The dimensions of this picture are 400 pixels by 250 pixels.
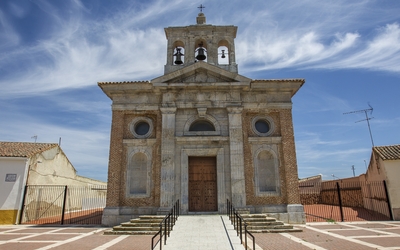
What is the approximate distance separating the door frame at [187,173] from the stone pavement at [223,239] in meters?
0.91

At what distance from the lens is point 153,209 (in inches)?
503

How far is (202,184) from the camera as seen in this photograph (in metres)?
13.3

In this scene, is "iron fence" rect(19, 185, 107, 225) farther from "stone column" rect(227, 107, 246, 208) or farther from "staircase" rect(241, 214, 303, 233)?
"staircase" rect(241, 214, 303, 233)

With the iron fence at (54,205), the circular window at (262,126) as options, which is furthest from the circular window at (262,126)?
the iron fence at (54,205)

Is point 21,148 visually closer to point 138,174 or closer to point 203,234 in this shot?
point 138,174

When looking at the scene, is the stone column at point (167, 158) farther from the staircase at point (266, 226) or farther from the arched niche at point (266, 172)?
the arched niche at point (266, 172)

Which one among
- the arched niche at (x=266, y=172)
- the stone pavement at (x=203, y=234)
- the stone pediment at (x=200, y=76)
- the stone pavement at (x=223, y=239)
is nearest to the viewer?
the stone pavement at (x=203, y=234)

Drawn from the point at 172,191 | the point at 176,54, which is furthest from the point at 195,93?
the point at 172,191

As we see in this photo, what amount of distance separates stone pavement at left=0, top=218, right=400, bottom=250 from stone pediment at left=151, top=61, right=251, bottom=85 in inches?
258

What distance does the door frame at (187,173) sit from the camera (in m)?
12.7

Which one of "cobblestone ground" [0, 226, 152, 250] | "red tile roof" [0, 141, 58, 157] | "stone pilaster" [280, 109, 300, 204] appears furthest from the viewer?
"red tile roof" [0, 141, 58, 157]

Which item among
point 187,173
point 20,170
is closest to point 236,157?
point 187,173

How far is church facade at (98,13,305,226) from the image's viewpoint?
12852 mm

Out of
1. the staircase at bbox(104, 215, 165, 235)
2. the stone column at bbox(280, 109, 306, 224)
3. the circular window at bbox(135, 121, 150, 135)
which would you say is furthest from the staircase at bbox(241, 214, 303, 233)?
the circular window at bbox(135, 121, 150, 135)
